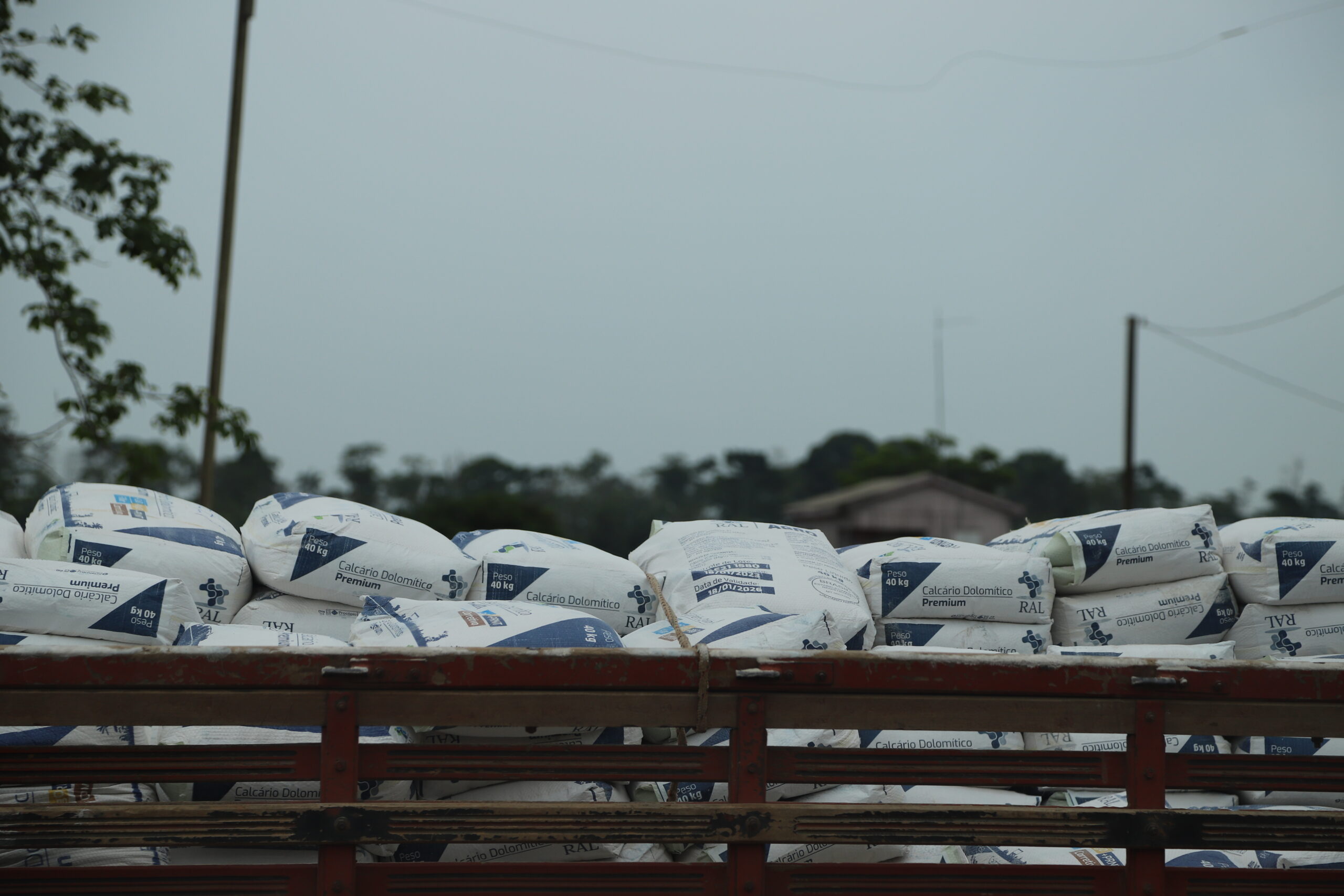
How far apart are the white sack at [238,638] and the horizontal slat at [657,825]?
0.56 metres

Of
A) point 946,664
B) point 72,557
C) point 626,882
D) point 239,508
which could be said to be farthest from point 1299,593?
point 239,508

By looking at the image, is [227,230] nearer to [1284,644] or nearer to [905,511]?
[1284,644]

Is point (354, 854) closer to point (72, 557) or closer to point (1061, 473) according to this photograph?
point (72, 557)

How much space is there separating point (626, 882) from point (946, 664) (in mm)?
696

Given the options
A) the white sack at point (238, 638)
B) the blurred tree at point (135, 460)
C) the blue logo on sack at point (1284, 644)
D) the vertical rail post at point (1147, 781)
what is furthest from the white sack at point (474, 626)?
the blurred tree at point (135, 460)

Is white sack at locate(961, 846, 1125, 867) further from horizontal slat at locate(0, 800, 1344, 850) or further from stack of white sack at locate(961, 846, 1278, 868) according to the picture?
horizontal slat at locate(0, 800, 1344, 850)

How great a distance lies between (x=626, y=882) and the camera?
1.85m

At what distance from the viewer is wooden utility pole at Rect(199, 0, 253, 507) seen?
868 centimetres

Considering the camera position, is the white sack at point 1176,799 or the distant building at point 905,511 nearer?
the white sack at point 1176,799

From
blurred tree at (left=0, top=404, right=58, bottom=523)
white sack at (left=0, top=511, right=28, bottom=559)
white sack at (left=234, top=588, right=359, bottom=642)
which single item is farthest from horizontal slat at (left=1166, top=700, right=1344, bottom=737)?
blurred tree at (left=0, top=404, right=58, bottom=523)

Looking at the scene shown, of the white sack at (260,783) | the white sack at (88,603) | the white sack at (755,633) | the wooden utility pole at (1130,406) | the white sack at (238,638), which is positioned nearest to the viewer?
the white sack at (260,783)

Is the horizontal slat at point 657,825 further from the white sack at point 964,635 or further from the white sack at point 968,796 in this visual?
the white sack at point 964,635

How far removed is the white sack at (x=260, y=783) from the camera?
201 cm

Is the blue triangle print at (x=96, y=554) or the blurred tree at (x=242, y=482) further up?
the blue triangle print at (x=96, y=554)
